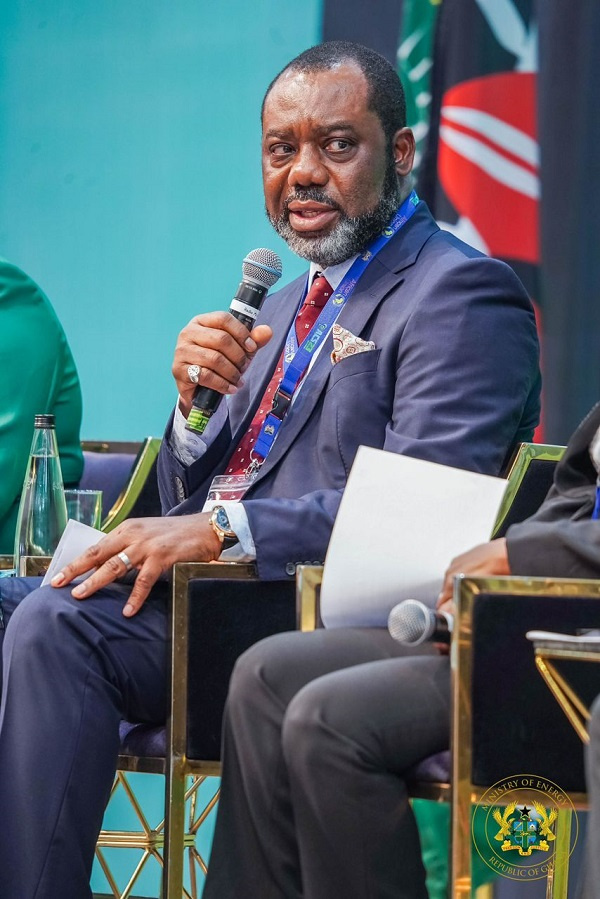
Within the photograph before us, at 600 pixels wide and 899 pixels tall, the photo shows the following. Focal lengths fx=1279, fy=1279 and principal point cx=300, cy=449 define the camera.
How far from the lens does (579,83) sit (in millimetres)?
3209

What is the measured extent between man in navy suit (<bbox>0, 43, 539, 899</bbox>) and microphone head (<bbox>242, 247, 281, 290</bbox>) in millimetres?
99

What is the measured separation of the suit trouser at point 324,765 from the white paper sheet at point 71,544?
50 centimetres

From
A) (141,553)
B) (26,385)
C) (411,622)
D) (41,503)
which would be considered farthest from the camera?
(26,385)

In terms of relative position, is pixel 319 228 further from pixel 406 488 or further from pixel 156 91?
pixel 156 91

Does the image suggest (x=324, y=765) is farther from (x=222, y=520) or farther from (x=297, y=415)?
(x=297, y=415)

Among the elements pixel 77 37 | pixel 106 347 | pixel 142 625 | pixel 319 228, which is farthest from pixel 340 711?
pixel 77 37

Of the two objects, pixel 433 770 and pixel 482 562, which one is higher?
pixel 482 562

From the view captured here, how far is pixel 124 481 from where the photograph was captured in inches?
121

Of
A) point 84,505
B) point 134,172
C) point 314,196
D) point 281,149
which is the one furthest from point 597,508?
point 134,172

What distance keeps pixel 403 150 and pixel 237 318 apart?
2.15ft

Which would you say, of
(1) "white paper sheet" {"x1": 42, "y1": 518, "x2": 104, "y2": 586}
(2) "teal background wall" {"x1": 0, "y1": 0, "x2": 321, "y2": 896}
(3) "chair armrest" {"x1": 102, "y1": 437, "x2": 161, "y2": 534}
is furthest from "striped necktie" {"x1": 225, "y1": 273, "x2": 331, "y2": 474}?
(2) "teal background wall" {"x1": 0, "y1": 0, "x2": 321, "y2": 896}

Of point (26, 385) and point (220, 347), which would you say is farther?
point (26, 385)

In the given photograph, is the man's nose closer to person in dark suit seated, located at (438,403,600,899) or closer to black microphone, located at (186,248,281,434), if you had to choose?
black microphone, located at (186,248,281,434)

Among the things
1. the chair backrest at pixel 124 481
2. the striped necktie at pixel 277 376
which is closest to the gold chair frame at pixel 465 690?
the striped necktie at pixel 277 376
